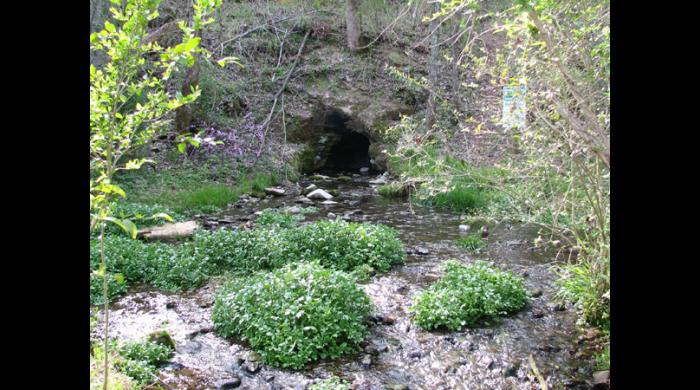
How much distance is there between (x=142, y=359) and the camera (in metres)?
4.77

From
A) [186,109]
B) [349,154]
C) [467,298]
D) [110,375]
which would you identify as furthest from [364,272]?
[349,154]

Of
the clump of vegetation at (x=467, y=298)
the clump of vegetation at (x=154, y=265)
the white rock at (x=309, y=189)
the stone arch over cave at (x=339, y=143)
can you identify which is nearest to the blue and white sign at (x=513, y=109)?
the clump of vegetation at (x=467, y=298)

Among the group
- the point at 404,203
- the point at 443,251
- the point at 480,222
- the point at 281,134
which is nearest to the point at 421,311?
the point at 443,251

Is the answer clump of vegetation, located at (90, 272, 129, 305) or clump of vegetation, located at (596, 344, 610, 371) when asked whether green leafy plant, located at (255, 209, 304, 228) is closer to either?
clump of vegetation, located at (90, 272, 129, 305)

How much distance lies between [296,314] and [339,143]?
13.1 metres

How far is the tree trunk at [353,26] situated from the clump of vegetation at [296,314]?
14.2 m

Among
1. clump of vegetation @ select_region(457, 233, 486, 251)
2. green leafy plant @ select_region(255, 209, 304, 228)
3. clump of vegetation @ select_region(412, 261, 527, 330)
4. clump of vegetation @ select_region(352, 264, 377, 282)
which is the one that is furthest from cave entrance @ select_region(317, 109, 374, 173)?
clump of vegetation @ select_region(412, 261, 527, 330)

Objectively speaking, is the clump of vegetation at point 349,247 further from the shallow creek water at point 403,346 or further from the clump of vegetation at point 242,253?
the shallow creek water at point 403,346

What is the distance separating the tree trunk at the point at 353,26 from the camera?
18.4 meters

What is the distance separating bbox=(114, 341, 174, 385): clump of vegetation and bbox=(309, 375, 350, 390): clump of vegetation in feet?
4.37

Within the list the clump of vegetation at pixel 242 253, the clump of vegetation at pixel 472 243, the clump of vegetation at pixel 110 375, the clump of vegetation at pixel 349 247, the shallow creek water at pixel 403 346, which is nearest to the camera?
the clump of vegetation at pixel 110 375

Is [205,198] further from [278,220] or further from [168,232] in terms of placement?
[278,220]
